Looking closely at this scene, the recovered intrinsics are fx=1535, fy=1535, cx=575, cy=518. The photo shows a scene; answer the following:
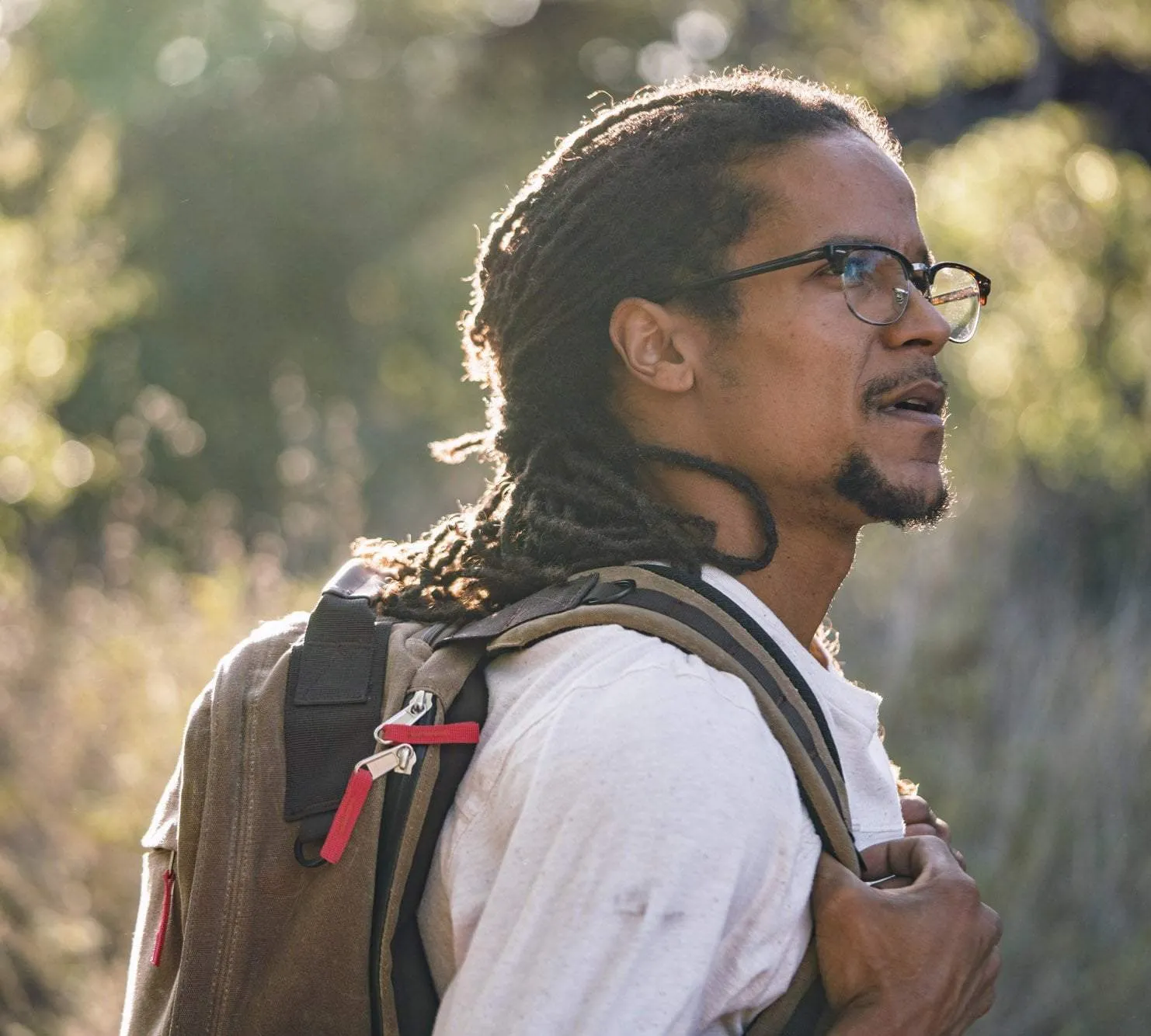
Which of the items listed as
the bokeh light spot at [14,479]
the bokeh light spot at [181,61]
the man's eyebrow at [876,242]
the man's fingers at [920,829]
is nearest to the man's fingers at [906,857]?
the man's fingers at [920,829]

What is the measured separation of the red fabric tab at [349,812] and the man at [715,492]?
11cm

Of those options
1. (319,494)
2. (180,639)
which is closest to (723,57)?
(319,494)

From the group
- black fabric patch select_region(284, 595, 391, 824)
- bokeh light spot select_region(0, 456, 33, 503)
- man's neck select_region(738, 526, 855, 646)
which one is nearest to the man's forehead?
man's neck select_region(738, 526, 855, 646)

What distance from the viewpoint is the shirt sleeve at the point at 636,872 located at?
62.2 inches

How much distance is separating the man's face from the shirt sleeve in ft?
1.77

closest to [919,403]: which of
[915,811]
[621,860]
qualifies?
[915,811]

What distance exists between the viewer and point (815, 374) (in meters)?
2.17

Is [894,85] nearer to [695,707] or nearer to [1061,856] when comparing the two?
[1061,856]

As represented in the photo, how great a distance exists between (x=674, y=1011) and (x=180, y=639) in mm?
4397

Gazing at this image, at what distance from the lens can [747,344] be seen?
219 centimetres

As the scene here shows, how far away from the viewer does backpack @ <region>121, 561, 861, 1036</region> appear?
1.78m

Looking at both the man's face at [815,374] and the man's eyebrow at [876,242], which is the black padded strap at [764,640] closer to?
the man's face at [815,374]

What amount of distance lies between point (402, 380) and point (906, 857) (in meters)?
13.7

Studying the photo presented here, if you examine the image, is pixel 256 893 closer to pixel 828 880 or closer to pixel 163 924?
pixel 163 924
